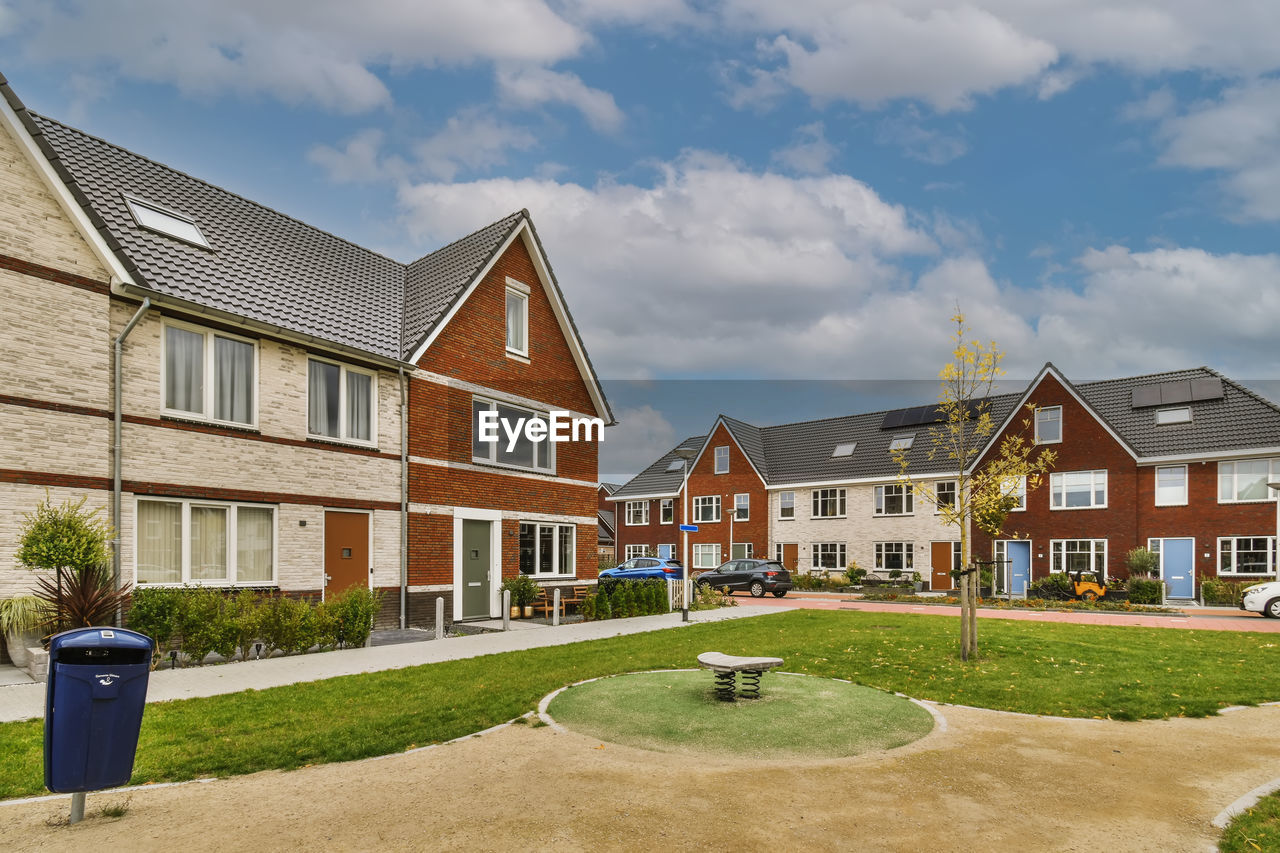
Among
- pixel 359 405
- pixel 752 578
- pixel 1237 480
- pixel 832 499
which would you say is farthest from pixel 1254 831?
pixel 832 499

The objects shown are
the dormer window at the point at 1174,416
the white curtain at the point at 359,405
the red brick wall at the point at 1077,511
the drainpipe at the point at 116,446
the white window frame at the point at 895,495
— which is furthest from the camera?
the white window frame at the point at 895,495

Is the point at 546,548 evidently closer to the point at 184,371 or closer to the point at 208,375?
the point at 208,375

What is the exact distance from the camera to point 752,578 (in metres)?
36.8

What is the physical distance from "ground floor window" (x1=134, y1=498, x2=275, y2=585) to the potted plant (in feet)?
22.4

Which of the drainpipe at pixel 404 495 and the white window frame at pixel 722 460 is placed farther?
the white window frame at pixel 722 460

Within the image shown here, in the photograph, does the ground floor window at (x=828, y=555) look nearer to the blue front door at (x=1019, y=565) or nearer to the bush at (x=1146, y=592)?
the blue front door at (x=1019, y=565)

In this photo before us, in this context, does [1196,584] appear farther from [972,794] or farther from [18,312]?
[18,312]

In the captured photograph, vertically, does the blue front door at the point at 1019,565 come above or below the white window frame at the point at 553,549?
below

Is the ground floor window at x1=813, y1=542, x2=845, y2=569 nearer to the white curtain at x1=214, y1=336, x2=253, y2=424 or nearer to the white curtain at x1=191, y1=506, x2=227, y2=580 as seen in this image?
the white curtain at x1=214, y1=336, x2=253, y2=424

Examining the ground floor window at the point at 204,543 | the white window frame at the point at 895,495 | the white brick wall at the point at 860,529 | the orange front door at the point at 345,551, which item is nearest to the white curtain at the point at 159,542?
the ground floor window at the point at 204,543

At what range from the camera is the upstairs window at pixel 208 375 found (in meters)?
14.5

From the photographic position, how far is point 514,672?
1232cm

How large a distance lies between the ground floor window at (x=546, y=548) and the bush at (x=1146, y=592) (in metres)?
21.9

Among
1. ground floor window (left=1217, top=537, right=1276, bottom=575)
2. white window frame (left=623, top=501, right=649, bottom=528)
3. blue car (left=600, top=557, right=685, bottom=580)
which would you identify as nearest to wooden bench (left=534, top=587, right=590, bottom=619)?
blue car (left=600, top=557, right=685, bottom=580)
